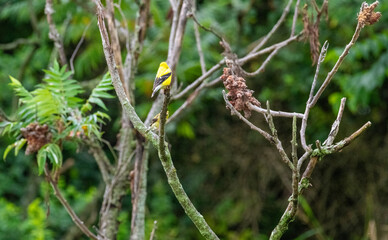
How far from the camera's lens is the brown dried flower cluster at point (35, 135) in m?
1.90

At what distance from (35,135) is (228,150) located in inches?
144

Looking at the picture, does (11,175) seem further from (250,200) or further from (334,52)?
(334,52)

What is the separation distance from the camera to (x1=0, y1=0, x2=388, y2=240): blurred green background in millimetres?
4473

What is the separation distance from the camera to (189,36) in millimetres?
4473

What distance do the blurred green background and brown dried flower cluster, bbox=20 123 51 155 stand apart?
7.41 ft

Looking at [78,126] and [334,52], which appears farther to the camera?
[334,52]

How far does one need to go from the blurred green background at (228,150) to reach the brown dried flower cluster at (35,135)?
2260mm

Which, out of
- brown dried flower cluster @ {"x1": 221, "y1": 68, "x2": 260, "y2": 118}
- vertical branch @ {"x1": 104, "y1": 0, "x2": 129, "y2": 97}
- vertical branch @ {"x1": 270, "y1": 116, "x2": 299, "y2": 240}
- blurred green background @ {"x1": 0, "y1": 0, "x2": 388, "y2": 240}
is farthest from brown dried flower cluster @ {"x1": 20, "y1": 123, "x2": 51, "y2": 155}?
blurred green background @ {"x1": 0, "y1": 0, "x2": 388, "y2": 240}

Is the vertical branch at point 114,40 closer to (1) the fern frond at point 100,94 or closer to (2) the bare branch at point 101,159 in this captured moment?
(1) the fern frond at point 100,94

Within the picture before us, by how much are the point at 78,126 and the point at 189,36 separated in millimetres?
2723

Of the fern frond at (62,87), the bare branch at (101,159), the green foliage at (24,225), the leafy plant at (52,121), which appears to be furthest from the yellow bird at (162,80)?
the green foliage at (24,225)

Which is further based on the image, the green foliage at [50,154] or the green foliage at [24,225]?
the green foliage at [24,225]

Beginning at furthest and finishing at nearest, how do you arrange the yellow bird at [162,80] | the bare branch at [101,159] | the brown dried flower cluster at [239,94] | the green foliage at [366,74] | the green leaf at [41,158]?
the green foliage at [366,74], the bare branch at [101,159], the green leaf at [41,158], the yellow bird at [162,80], the brown dried flower cluster at [239,94]

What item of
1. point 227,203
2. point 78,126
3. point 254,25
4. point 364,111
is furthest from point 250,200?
point 78,126
